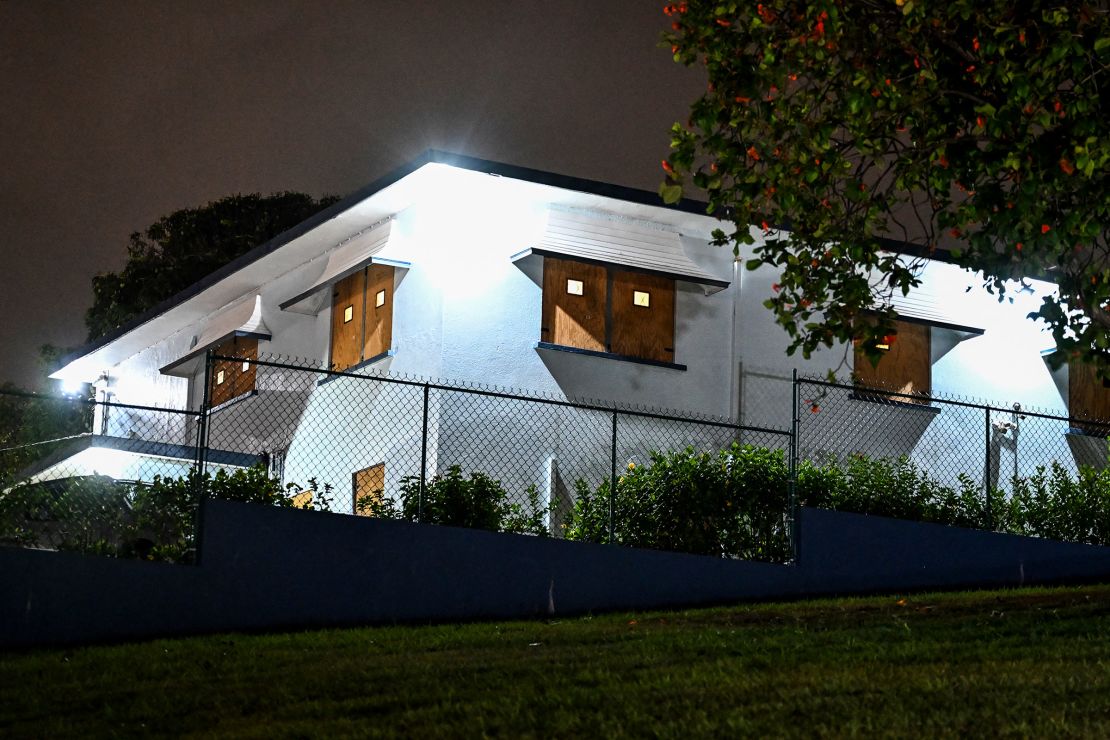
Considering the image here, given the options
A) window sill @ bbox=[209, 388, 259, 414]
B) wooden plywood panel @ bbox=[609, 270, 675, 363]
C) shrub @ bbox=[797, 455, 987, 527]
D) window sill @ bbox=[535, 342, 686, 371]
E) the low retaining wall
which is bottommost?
the low retaining wall

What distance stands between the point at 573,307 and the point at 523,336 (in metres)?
0.85

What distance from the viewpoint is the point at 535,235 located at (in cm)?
1758

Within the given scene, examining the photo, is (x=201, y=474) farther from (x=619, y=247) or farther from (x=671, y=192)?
(x=619, y=247)

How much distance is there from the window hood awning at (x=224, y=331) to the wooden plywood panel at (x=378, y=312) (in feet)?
9.35

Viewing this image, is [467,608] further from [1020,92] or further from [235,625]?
[1020,92]

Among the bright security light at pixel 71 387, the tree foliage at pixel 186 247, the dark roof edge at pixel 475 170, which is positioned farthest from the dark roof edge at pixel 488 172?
the tree foliage at pixel 186 247

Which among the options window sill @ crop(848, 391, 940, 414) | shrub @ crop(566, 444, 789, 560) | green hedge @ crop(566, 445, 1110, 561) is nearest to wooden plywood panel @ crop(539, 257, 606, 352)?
green hedge @ crop(566, 445, 1110, 561)

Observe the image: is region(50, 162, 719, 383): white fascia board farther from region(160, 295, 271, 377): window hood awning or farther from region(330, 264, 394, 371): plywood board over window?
region(330, 264, 394, 371): plywood board over window

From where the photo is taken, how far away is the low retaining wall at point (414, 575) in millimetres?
12305

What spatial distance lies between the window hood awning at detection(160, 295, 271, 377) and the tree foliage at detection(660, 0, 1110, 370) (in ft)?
34.1

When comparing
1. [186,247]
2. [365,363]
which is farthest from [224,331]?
[186,247]

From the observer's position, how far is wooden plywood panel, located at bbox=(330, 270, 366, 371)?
18.8 meters

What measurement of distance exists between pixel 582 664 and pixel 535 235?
8.35 meters

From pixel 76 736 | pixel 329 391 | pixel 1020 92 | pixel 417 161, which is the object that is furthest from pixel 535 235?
pixel 76 736
